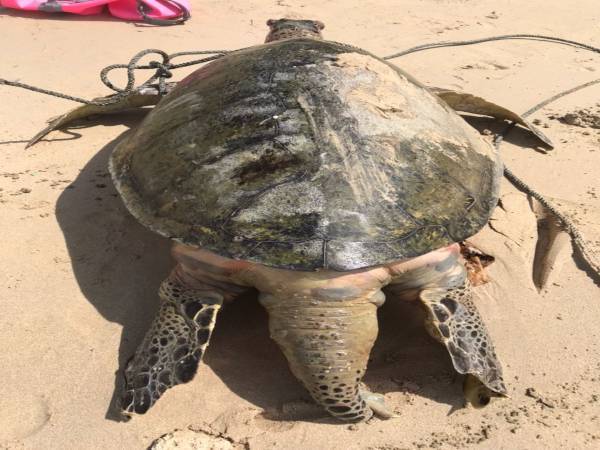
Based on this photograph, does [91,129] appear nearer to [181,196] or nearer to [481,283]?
[181,196]

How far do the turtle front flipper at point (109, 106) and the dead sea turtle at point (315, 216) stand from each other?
100 centimetres

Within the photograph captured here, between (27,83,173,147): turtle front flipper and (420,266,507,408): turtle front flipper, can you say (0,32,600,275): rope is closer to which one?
(27,83,173,147): turtle front flipper

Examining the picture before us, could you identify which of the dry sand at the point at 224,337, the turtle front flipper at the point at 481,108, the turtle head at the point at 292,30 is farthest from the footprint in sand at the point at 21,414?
the turtle front flipper at the point at 481,108

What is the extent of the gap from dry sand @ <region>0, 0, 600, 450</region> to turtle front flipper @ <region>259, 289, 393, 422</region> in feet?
0.28

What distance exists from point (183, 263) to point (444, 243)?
2.63ft

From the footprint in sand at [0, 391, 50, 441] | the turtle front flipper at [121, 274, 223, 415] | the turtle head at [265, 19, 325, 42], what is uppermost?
the turtle head at [265, 19, 325, 42]

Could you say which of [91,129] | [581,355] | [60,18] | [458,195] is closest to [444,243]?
[458,195]

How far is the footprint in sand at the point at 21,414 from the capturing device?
5.82ft

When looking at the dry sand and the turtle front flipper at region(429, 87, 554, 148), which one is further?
the turtle front flipper at region(429, 87, 554, 148)

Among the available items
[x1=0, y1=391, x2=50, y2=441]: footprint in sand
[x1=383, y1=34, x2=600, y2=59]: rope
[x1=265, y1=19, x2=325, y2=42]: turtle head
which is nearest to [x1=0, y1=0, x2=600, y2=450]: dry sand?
[x1=0, y1=391, x2=50, y2=441]: footprint in sand

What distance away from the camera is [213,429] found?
71.0 inches

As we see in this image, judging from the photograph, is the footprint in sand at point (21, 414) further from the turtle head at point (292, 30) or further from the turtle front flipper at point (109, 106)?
the turtle head at point (292, 30)

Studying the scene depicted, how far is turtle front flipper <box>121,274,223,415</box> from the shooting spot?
5.99 feet

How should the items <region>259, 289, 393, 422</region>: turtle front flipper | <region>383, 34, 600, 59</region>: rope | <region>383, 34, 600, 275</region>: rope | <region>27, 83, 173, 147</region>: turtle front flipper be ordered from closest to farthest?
<region>259, 289, 393, 422</region>: turtle front flipper < <region>383, 34, 600, 275</region>: rope < <region>27, 83, 173, 147</region>: turtle front flipper < <region>383, 34, 600, 59</region>: rope
